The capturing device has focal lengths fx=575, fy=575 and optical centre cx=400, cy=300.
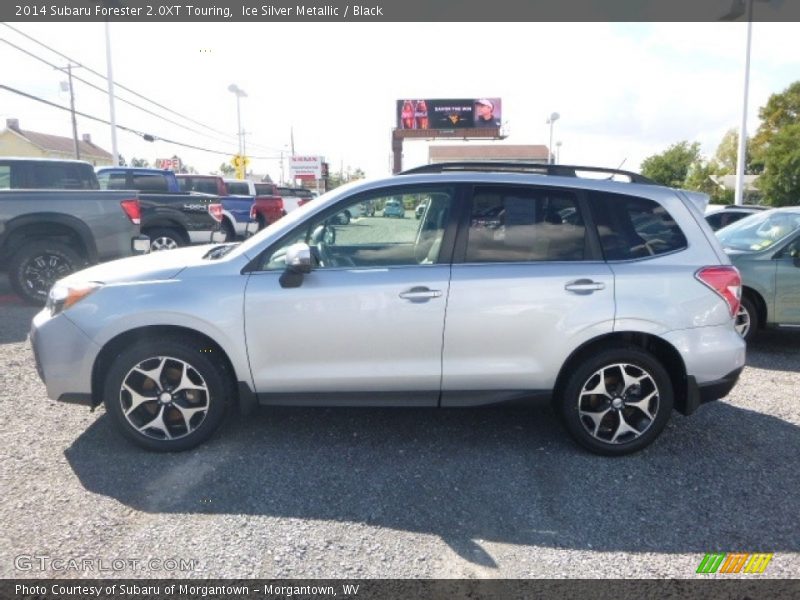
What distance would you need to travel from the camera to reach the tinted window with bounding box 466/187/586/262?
3.71 metres

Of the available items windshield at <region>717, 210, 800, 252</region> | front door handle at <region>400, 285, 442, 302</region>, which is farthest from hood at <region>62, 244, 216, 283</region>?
windshield at <region>717, 210, 800, 252</region>

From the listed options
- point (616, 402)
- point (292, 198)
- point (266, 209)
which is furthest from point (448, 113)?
point (616, 402)

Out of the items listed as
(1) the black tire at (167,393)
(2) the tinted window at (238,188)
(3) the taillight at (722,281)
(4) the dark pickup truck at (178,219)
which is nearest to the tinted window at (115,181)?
(4) the dark pickup truck at (178,219)

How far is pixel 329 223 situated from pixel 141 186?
10238 mm

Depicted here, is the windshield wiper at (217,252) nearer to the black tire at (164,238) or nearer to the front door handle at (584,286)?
the front door handle at (584,286)

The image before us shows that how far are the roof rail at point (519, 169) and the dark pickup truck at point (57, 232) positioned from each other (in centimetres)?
499

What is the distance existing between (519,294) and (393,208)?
0.98 meters

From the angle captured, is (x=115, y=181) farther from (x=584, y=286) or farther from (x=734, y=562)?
(x=734, y=562)

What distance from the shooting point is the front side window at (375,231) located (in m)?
3.72

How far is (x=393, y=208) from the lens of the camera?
3.75 metres

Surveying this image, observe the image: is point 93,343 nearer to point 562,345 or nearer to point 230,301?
point 230,301

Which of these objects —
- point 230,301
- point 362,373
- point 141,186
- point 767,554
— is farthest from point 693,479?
point 141,186

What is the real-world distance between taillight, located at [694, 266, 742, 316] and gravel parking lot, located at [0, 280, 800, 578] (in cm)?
108

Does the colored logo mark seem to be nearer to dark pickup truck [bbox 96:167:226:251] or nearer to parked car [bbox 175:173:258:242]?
dark pickup truck [bbox 96:167:226:251]
